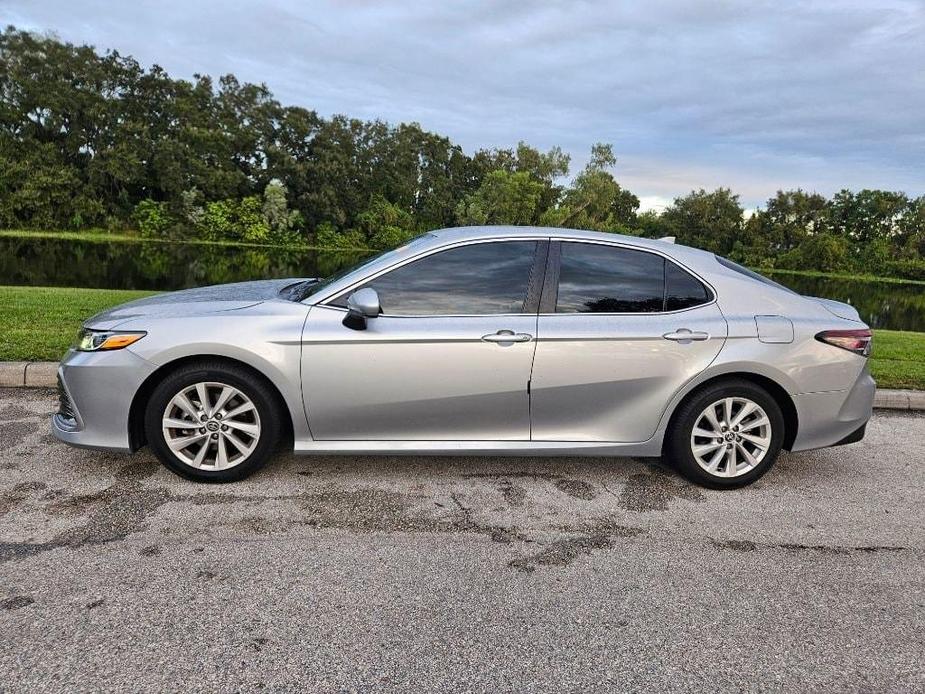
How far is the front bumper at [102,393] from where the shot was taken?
350 centimetres

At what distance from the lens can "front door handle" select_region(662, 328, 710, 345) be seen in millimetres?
3705

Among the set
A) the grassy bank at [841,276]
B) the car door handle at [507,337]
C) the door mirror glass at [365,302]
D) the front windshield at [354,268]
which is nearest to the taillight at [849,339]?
the car door handle at [507,337]

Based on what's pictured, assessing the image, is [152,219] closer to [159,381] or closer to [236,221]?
[236,221]

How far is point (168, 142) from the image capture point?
5909 cm

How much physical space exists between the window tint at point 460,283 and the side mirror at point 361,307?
0.43 feet

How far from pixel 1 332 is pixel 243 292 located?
4.26m

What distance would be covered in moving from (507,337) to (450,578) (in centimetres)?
139

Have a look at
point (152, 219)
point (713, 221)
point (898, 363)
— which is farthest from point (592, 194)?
point (898, 363)

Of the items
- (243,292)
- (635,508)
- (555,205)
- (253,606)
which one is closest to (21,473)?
(243,292)

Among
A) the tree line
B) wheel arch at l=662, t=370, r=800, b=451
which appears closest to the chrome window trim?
wheel arch at l=662, t=370, r=800, b=451

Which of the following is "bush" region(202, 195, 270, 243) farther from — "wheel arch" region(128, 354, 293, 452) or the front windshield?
"wheel arch" region(128, 354, 293, 452)

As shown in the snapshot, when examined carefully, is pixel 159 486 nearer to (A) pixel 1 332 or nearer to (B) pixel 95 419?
(B) pixel 95 419

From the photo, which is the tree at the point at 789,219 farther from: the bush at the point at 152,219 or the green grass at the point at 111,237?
the bush at the point at 152,219

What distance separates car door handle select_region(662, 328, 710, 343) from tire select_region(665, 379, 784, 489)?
0.31 meters
